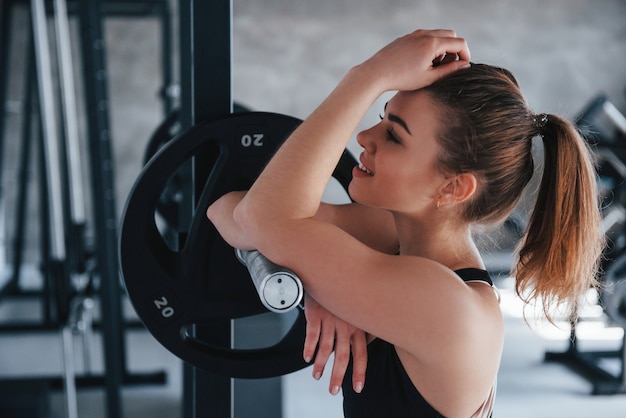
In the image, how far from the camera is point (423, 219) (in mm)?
1078

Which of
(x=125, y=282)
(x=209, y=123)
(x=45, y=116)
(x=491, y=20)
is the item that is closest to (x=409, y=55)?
(x=209, y=123)

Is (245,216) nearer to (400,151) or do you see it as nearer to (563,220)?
(400,151)

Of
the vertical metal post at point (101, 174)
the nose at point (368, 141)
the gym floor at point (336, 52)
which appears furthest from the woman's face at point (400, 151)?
the gym floor at point (336, 52)

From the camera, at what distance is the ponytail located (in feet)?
3.25

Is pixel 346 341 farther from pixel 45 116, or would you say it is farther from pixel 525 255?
pixel 45 116

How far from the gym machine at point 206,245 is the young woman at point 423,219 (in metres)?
0.07

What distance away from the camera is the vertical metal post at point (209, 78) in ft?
3.27

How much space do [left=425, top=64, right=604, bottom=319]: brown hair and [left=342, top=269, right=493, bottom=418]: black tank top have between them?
0.10 m

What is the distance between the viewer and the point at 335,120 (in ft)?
2.88

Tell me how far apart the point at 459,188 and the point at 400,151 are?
11 centimetres

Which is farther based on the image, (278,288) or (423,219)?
(423,219)

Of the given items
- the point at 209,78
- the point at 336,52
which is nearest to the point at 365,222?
the point at 209,78

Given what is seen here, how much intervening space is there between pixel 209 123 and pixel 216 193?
0.11m

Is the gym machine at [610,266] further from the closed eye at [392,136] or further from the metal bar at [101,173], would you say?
the closed eye at [392,136]
